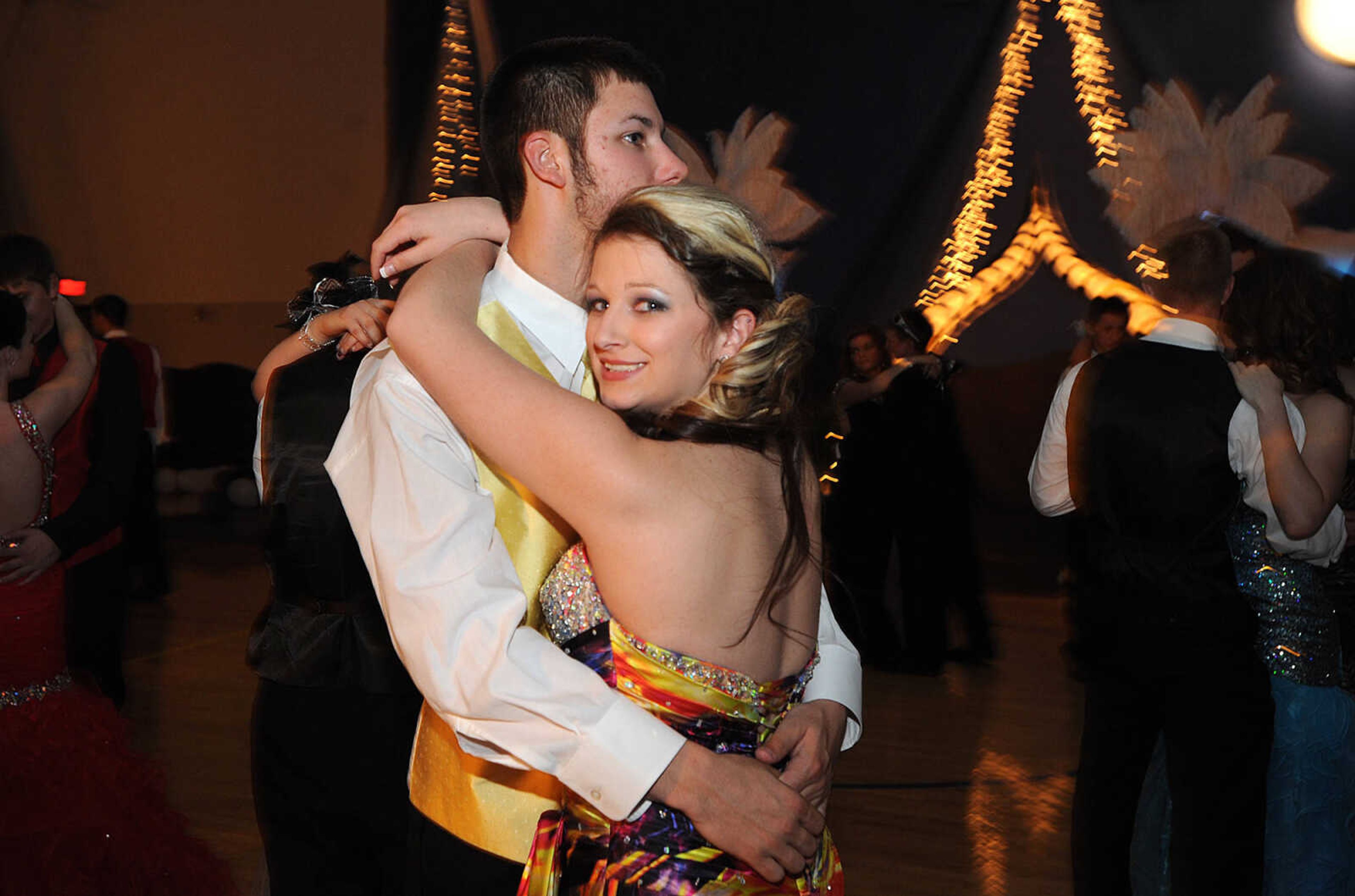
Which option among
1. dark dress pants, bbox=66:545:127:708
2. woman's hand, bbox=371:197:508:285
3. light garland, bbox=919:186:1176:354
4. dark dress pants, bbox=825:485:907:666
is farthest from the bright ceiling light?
dark dress pants, bbox=66:545:127:708

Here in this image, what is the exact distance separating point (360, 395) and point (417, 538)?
0.29 metres

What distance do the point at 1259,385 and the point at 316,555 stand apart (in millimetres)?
1720

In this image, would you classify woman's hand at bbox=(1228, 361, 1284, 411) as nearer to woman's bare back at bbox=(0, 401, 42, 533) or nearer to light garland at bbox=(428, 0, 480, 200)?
woman's bare back at bbox=(0, 401, 42, 533)

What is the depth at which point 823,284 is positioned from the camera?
7379mm

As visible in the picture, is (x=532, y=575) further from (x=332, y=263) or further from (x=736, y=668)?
(x=332, y=263)

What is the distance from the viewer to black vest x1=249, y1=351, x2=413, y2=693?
166 cm

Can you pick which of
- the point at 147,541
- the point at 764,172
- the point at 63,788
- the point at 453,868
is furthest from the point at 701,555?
the point at 764,172

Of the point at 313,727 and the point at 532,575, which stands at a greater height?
the point at 532,575

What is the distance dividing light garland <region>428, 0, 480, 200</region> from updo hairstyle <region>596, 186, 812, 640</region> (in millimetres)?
6776

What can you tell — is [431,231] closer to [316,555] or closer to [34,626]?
[316,555]

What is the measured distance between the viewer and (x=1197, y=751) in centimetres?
215

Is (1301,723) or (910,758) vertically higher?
(1301,723)

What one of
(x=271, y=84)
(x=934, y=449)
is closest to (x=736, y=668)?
(x=934, y=449)

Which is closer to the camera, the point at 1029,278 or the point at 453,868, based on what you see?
the point at 453,868
